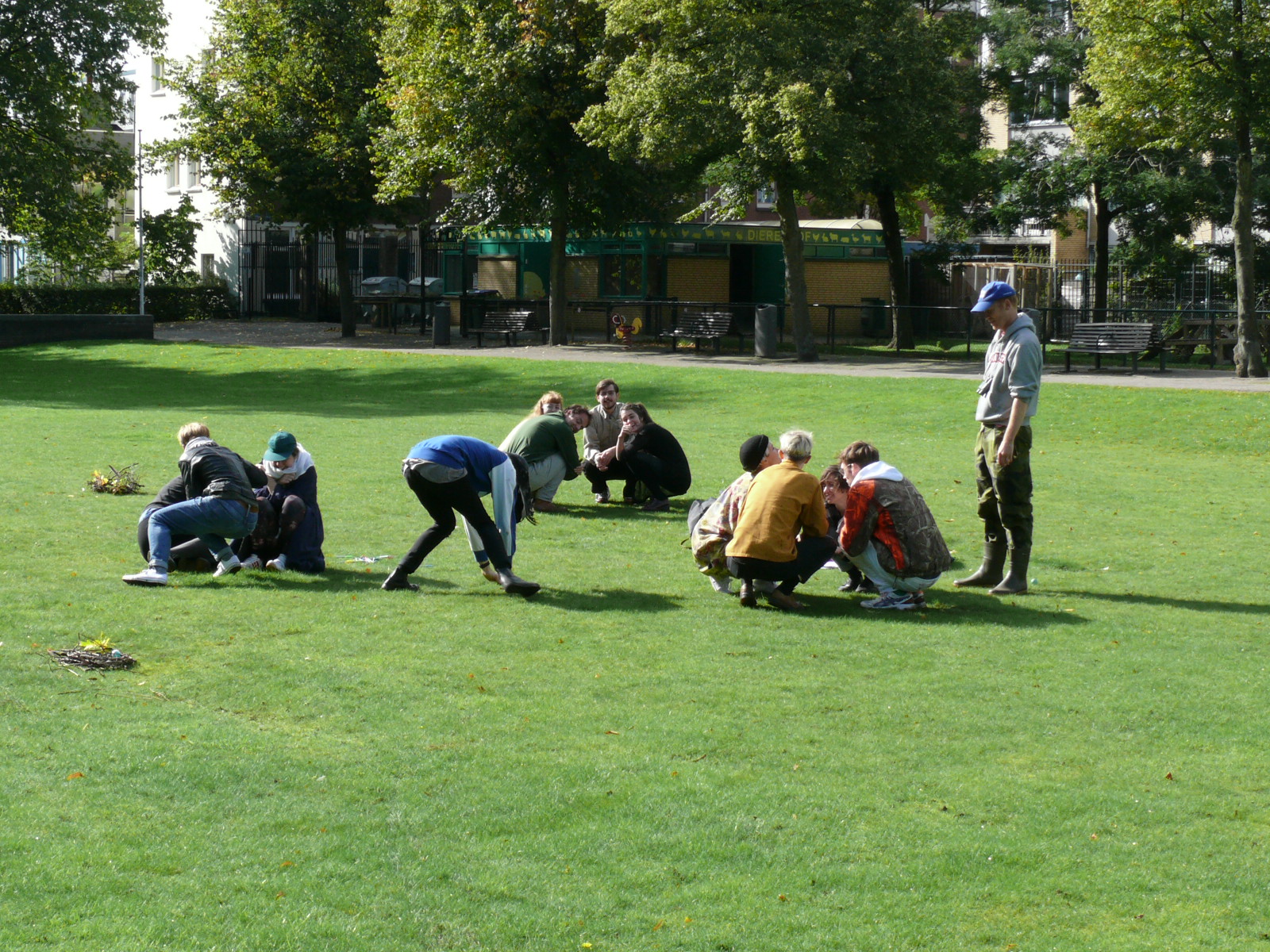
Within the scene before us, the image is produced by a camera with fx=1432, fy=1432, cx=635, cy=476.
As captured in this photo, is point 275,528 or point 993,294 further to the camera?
point 275,528

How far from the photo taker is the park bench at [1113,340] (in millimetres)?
26922

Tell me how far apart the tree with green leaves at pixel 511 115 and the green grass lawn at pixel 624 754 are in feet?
70.5

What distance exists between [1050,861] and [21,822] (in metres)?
3.51

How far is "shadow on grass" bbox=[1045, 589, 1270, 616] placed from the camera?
8.88 metres

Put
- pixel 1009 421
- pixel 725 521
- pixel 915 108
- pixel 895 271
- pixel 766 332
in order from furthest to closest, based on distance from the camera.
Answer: pixel 895 271
pixel 766 332
pixel 915 108
pixel 725 521
pixel 1009 421

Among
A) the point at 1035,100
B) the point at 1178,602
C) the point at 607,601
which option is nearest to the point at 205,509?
the point at 607,601

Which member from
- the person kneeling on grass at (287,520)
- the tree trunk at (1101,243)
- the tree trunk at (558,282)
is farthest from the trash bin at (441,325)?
the person kneeling on grass at (287,520)

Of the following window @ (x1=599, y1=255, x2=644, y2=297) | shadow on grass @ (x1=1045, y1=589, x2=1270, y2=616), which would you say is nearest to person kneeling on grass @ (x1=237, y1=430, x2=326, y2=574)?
shadow on grass @ (x1=1045, y1=589, x2=1270, y2=616)

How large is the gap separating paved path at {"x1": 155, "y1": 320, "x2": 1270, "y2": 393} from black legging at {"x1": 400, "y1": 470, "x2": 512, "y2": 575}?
55.7 ft

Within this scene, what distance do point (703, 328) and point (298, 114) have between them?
44.4 feet

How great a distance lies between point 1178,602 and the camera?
9117mm

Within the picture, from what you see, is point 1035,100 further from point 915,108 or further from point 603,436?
point 603,436

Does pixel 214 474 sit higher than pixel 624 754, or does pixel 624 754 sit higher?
pixel 214 474

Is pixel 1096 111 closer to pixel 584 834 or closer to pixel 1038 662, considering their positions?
pixel 1038 662
